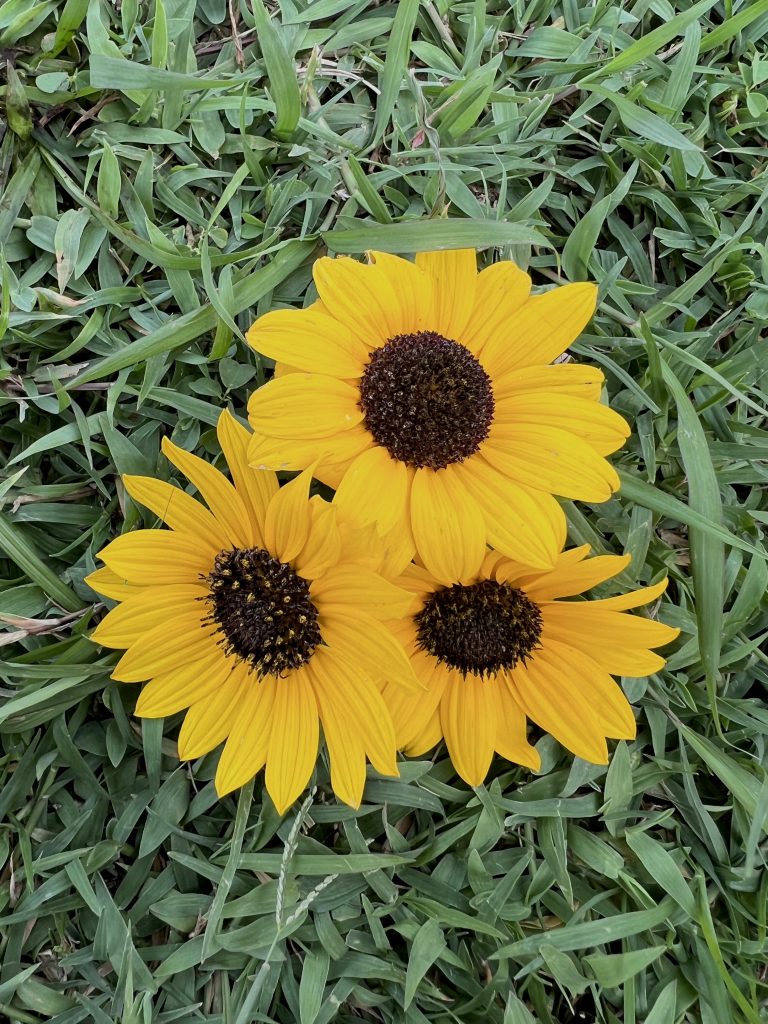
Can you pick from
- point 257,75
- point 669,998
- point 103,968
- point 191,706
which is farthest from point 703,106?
point 103,968

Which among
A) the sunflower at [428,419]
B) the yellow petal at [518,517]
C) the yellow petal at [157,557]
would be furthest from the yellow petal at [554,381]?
the yellow petal at [157,557]

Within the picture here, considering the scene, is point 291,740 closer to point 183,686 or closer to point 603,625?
point 183,686

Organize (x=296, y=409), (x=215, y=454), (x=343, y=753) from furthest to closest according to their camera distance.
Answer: (x=215, y=454) → (x=343, y=753) → (x=296, y=409)

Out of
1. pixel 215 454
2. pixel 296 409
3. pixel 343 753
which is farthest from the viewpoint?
pixel 215 454

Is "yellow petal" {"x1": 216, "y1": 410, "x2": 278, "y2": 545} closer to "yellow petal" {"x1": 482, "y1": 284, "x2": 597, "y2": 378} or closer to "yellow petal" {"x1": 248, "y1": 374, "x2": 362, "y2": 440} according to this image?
"yellow petal" {"x1": 248, "y1": 374, "x2": 362, "y2": 440}

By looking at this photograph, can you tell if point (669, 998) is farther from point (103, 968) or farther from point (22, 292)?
point (22, 292)

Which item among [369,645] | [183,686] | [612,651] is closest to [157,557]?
[183,686]
